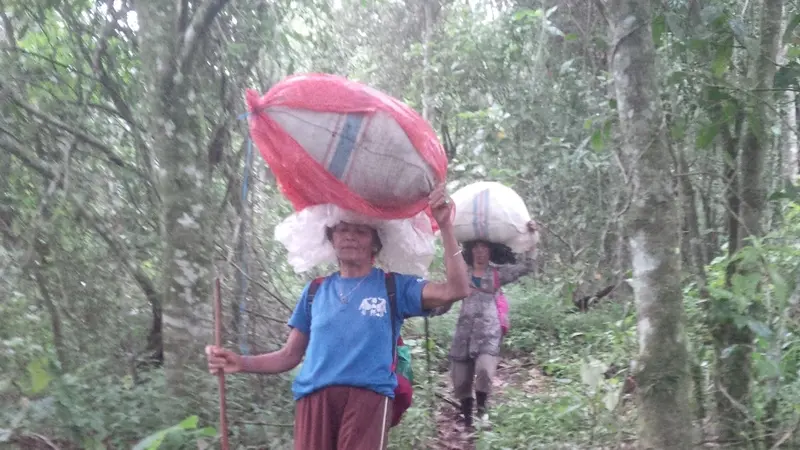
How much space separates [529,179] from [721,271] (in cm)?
502

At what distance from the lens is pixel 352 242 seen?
9.73 ft

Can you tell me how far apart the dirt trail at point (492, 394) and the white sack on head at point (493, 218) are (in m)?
1.31

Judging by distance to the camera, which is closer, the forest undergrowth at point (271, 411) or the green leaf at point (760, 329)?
the green leaf at point (760, 329)

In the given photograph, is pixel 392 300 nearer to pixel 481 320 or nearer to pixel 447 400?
pixel 481 320

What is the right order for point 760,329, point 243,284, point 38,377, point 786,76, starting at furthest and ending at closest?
A: 1. point 243,284
2. point 786,76
3. point 38,377
4. point 760,329

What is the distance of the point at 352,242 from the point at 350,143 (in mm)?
456

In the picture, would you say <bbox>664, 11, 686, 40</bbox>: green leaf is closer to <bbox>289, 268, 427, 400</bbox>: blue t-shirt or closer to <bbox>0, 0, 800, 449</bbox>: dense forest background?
<bbox>0, 0, 800, 449</bbox>: dense forest background

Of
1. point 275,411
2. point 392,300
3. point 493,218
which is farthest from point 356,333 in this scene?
point 493,218

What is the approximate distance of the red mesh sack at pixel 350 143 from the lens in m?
2.71

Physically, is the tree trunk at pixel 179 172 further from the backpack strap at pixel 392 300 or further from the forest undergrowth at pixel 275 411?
the backpack strap at pixel 392 300

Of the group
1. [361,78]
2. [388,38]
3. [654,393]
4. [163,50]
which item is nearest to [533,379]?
[654,393]

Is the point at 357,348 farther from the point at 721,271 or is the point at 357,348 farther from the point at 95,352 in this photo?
the point at 95,352

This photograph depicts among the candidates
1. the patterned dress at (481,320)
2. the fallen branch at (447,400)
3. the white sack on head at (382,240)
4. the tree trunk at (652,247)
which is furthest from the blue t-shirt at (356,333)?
the fallen branch at (447,400)

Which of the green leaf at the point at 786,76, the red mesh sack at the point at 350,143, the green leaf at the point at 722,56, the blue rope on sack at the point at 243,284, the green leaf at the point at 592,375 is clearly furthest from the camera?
the blue rope on sack at the point at 243,284
